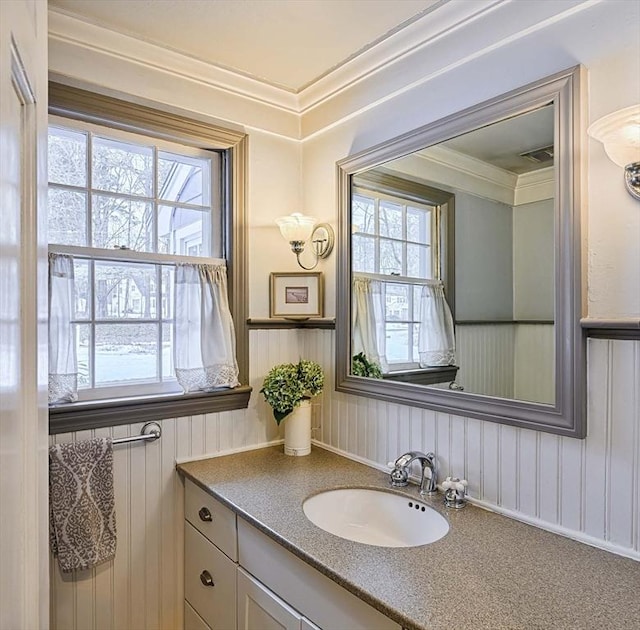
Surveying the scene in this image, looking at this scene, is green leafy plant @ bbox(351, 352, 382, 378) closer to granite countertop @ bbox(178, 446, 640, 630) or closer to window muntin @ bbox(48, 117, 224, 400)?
granite countertop @ bbox(178, 446, 640, 630)

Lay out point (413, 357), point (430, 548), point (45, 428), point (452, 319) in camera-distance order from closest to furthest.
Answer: point (45, 428) → point (430, 548) → point (452, 319) → point (413, 357)

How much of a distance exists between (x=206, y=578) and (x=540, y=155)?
1.84 meters

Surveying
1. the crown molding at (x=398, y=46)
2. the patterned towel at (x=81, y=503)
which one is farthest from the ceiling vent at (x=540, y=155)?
the patterned towel at (x=81, y=503)

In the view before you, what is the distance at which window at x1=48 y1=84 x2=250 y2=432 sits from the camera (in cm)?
178

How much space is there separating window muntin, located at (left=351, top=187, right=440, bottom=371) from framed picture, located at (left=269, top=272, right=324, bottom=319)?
238 mm

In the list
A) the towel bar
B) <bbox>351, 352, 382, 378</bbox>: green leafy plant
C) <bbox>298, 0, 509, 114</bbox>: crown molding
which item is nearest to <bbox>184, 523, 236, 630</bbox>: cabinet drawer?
the towel bar

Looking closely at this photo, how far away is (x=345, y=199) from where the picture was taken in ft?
6.73

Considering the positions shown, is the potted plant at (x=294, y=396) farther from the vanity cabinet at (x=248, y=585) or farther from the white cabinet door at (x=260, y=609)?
the white cabinet door at (x=260, y=609)

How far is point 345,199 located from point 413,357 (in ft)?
2.48

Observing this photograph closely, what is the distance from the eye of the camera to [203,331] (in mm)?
1996

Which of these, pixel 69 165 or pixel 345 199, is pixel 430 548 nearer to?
pixel 345 199

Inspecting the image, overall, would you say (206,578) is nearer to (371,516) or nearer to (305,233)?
(371,516)

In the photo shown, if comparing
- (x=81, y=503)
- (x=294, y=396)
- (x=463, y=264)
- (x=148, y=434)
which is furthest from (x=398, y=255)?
(x=81, y=503)


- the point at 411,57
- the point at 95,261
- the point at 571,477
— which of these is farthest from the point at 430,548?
the point at 411,57
